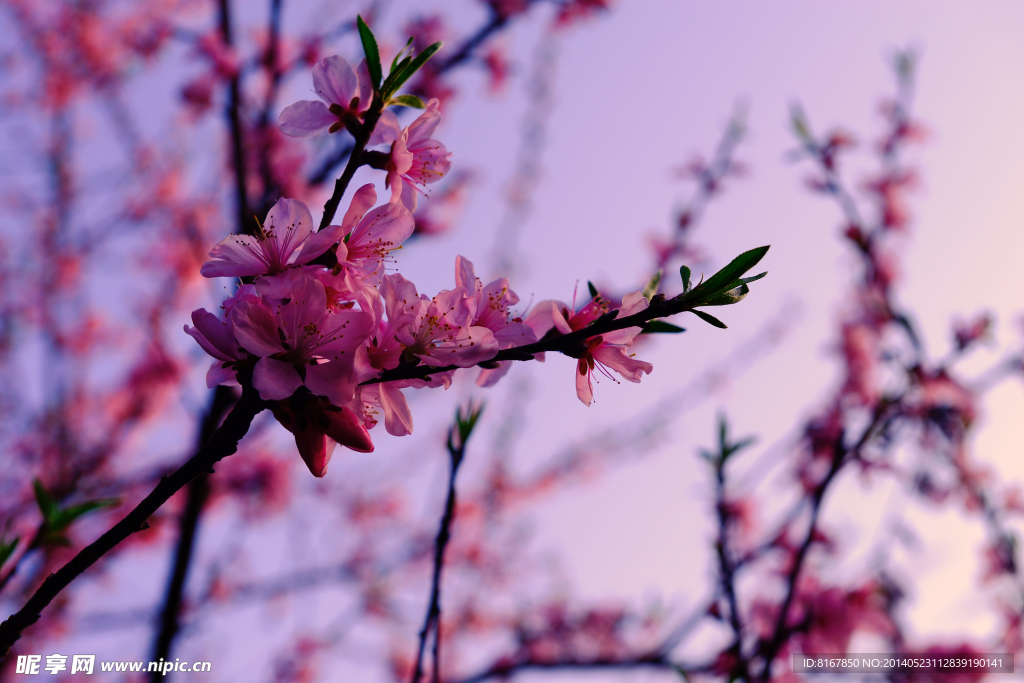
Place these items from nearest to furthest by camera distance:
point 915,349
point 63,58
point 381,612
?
1. point 915,349
2. point 381,612
3. point 63,58

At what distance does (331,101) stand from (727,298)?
101cm

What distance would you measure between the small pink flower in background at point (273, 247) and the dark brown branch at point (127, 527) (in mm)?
281

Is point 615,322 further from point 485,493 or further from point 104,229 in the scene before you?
point 104,229

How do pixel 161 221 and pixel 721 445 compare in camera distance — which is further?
pixel 161 221

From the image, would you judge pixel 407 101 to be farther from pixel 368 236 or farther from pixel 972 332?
pixel 972 332

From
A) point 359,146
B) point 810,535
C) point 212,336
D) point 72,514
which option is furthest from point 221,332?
point 810,535

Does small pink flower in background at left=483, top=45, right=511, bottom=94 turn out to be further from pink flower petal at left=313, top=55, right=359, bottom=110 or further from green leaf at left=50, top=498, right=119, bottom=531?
green leaf at left=50, top=498, right=119, bottom=531

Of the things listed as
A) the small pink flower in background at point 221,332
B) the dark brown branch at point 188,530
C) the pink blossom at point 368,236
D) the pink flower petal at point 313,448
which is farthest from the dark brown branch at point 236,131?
the pink flower petal at point 313,448

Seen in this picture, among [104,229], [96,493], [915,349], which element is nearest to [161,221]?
[104,229]

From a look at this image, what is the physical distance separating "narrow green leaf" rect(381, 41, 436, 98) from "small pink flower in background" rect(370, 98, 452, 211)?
0.08 meters

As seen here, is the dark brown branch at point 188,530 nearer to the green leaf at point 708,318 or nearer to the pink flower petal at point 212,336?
the pink flower petal at point 212,336

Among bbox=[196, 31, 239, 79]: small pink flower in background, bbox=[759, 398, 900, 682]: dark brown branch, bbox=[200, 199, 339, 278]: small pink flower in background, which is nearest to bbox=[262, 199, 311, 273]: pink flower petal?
bbox=[200, 199, 339, 278]: small pink flower in background

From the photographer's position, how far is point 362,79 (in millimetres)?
1386

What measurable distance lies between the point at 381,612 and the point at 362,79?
714cm
